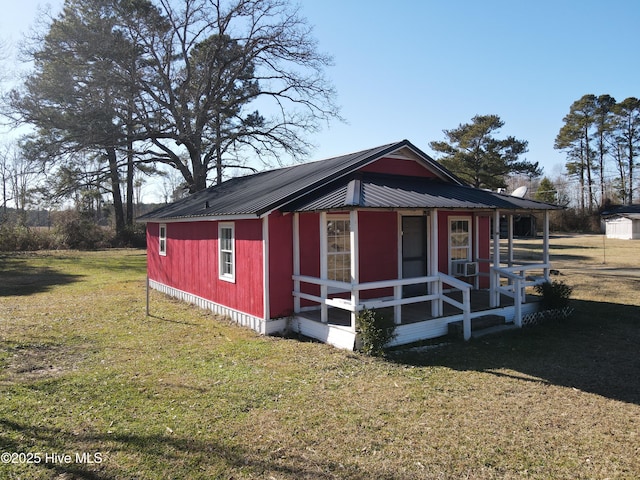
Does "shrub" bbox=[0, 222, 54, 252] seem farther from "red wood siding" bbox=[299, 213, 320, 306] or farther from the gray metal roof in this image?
"red wood siding" bbox=[299, 213, 320, 306]

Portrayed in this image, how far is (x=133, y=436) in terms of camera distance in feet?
15.2

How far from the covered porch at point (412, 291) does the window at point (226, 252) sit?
5.81ft

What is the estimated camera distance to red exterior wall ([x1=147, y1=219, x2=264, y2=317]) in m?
9.23

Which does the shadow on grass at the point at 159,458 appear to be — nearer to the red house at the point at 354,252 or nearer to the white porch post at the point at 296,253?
the red house at the point at 354,252

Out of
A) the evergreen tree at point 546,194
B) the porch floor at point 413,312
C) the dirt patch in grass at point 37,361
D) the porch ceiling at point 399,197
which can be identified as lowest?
the dirt patch in grass at point 37,361

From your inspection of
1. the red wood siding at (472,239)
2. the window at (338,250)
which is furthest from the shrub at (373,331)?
the red wood siding at (472,239)

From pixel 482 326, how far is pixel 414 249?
2.64 metres

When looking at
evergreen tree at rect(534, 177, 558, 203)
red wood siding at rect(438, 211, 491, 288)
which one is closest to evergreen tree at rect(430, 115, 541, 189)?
evergreen tree at rect(534, 177, 558, 203)

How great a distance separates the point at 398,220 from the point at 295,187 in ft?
8.74

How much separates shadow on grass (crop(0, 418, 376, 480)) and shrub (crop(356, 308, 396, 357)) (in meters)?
3.43

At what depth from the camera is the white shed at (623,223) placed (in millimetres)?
40688

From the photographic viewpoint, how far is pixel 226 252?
10.5 m

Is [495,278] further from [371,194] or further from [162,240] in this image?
[162,240]

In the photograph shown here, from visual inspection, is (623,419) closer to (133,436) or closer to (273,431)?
(273,431)
